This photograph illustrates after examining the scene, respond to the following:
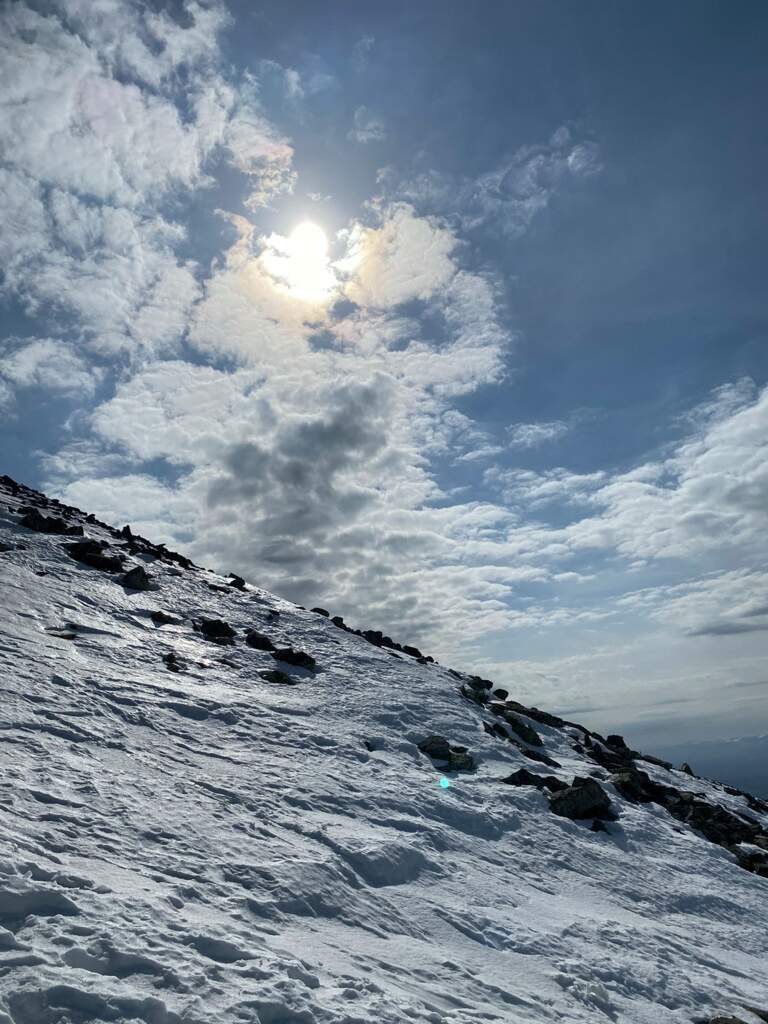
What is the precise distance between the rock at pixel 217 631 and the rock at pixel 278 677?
10.9ft

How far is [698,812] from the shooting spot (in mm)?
23062

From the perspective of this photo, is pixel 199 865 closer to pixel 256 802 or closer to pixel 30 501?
pixel 256 802

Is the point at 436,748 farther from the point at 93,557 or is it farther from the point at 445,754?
the point at 93,557

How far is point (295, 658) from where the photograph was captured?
24797mm

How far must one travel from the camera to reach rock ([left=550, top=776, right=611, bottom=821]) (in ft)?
61.1

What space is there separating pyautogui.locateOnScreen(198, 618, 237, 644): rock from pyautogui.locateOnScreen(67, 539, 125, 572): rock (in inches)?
225

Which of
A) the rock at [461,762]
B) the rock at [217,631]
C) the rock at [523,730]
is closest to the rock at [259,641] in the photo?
the rock at [217,631]

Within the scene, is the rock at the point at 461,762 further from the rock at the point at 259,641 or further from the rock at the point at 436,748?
the rock at the point at 259,641

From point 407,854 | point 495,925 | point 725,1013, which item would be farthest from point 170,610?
point 725,1013

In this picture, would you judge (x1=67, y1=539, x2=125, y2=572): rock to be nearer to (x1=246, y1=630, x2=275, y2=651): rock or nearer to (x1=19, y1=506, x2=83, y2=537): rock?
(x1=19, y1=506, x2=83, y2=537): rock

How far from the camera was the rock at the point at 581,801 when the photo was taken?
61.1ft

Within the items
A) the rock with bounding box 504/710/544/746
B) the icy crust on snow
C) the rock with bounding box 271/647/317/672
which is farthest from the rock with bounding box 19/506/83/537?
the rock with bounding box 504/710/544/746

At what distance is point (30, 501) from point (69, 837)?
36.0 m

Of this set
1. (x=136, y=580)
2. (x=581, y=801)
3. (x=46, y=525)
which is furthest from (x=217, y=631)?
(x=581, y=801)
